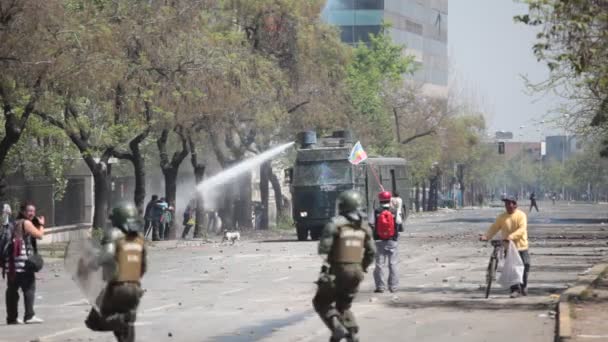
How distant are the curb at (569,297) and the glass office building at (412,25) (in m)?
90.4

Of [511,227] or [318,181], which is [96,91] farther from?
[511,227]

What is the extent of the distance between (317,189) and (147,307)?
31507 mm

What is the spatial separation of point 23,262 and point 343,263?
6503 mm

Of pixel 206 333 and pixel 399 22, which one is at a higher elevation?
pixel 399 22

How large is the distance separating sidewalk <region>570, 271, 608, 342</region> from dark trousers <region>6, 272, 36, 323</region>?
281 inches

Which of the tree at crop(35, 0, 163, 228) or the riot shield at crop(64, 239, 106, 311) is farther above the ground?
the tree at crop(35, 0, 163, 228)

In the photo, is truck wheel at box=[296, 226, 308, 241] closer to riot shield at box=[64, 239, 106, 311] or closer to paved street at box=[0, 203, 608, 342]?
paved street at box=[0, 203, 608, 342]

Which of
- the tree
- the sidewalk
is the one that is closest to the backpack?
the sidewalk

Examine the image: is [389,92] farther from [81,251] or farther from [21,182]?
[81,251]

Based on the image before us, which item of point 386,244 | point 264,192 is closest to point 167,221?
point 264,192

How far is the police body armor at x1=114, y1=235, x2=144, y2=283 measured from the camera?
11836 mm

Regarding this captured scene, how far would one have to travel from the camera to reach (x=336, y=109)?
67.3 metres

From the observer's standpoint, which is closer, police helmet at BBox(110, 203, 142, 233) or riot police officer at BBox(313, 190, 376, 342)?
police helmet at BBox(110, 203, 142, 233)

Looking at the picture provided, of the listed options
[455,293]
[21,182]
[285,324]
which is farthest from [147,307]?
[21,182]
